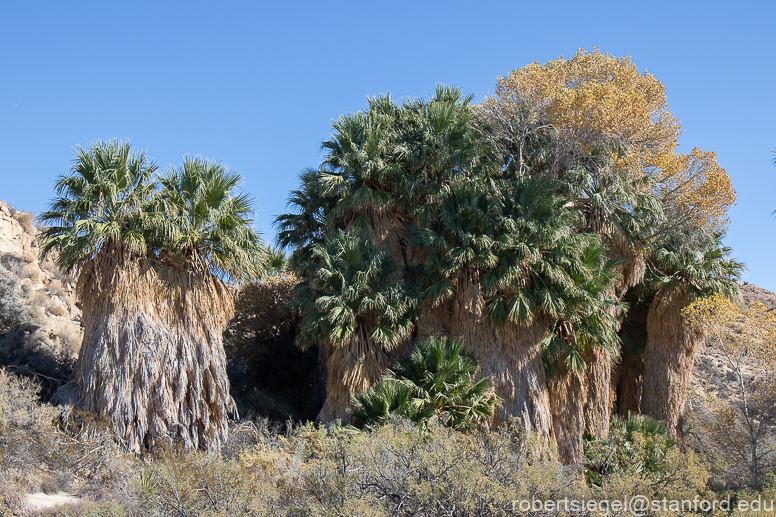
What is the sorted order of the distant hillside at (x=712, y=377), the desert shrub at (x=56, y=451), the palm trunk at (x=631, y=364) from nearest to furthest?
the desert shrub at (x=56, y=451) < the palm trunk at (x=631, y=364) < the distant hillside at (x=712, y=377)

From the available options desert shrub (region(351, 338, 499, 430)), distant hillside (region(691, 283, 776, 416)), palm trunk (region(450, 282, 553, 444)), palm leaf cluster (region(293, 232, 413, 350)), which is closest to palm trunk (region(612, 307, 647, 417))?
distant hillside (region(691, 283, 776, 416))

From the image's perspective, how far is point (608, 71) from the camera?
21.2 m

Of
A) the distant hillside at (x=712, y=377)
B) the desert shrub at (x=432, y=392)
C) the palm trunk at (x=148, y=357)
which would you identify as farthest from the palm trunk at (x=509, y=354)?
the distant hillside at (x=712, y=377)

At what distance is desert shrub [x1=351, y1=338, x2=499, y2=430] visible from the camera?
604 inches

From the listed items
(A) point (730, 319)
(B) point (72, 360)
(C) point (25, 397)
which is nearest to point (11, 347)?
(B) point (72, 360)

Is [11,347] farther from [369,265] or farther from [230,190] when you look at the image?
[369,265]

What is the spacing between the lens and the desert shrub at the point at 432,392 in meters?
15.3

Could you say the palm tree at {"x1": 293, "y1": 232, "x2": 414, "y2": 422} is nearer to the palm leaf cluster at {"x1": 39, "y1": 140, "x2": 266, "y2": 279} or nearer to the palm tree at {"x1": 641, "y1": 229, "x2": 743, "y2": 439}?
the palm leaf cluster at {"x1": 39, "y1": 140, "x2": 266, "y2": 279}

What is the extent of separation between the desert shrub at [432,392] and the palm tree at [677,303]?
23.5ft

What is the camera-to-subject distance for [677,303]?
21.3 meters

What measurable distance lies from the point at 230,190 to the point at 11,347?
7863 millimetres

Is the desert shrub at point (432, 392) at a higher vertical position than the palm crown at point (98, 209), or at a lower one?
lower

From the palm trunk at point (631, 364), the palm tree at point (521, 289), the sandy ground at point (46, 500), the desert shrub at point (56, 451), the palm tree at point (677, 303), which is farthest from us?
the palm trunk at point (631, 364)

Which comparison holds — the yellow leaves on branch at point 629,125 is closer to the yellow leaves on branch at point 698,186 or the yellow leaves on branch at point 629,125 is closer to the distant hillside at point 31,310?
the yellow leaves on branch at point 698,186
